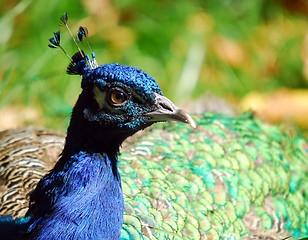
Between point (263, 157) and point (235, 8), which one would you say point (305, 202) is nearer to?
point (263, 157)

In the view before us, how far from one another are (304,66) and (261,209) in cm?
198

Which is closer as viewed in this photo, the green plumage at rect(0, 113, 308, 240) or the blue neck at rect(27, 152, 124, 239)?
the blue neck at rect(27, 152, 124, 239)

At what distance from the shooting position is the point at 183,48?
12.6 ft

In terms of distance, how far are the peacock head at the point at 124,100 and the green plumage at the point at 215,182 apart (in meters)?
0.40

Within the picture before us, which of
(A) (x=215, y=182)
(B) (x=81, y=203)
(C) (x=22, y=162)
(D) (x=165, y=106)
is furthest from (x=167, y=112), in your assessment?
(C) (x=22, y=162)

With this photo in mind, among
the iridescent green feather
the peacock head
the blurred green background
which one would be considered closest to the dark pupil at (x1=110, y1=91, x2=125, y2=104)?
the peacock head

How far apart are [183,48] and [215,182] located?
1.94 meters

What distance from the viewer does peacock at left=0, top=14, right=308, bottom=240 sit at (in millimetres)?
1552

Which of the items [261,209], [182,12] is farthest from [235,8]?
[261,209]

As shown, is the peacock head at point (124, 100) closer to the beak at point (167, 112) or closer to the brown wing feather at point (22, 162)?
the beak at point (167, 112)

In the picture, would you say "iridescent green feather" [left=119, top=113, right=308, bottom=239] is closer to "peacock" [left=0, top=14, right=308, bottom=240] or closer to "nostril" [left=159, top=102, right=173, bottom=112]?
"peacock" [left=0, top=14, right=308, bottom=240]

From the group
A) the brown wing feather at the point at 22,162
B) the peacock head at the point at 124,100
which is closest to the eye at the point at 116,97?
the peacock head at the point at 124,100

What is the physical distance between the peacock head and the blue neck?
0.14 metres

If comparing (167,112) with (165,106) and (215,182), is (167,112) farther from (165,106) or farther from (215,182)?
(215,182)
